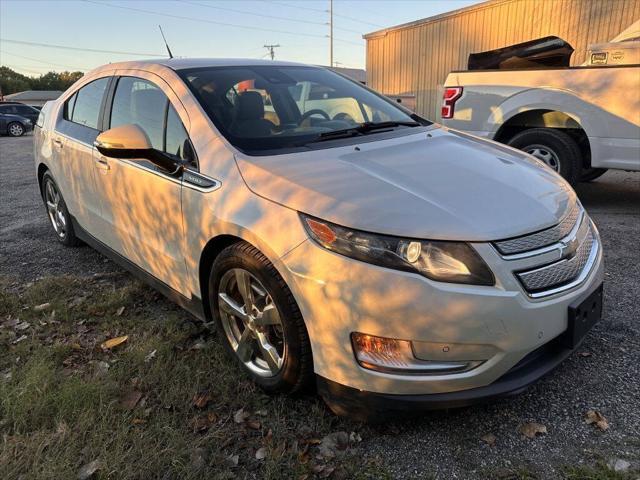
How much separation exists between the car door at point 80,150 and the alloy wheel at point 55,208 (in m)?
0.33

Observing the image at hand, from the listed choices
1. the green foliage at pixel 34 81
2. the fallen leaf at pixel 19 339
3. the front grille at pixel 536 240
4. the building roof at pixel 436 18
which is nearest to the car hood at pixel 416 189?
the front grille at pixel 536 240

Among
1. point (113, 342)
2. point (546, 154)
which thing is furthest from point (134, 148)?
point (546, 154)

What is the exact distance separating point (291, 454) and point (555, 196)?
5.64 ft

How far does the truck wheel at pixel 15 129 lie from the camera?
921 inches

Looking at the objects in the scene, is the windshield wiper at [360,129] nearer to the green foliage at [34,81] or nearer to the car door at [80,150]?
the car door at [80,150]

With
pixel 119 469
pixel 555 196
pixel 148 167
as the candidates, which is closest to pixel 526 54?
pixel 555 196

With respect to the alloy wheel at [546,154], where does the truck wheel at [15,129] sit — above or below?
below

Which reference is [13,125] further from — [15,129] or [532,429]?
[532,429]

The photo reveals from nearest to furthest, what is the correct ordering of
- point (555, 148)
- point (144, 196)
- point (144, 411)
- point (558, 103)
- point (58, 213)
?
point (144, 411)
point (144, 196)
point (58, 213)
point (558, 103)
point (555, 148)

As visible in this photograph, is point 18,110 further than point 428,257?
Yes

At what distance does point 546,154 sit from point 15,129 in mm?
24981

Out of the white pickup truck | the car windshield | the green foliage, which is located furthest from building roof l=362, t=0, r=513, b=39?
the green foliage

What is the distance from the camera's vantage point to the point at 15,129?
23.6m

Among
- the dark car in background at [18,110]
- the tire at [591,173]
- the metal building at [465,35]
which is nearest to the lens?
the tire at [591,173]
